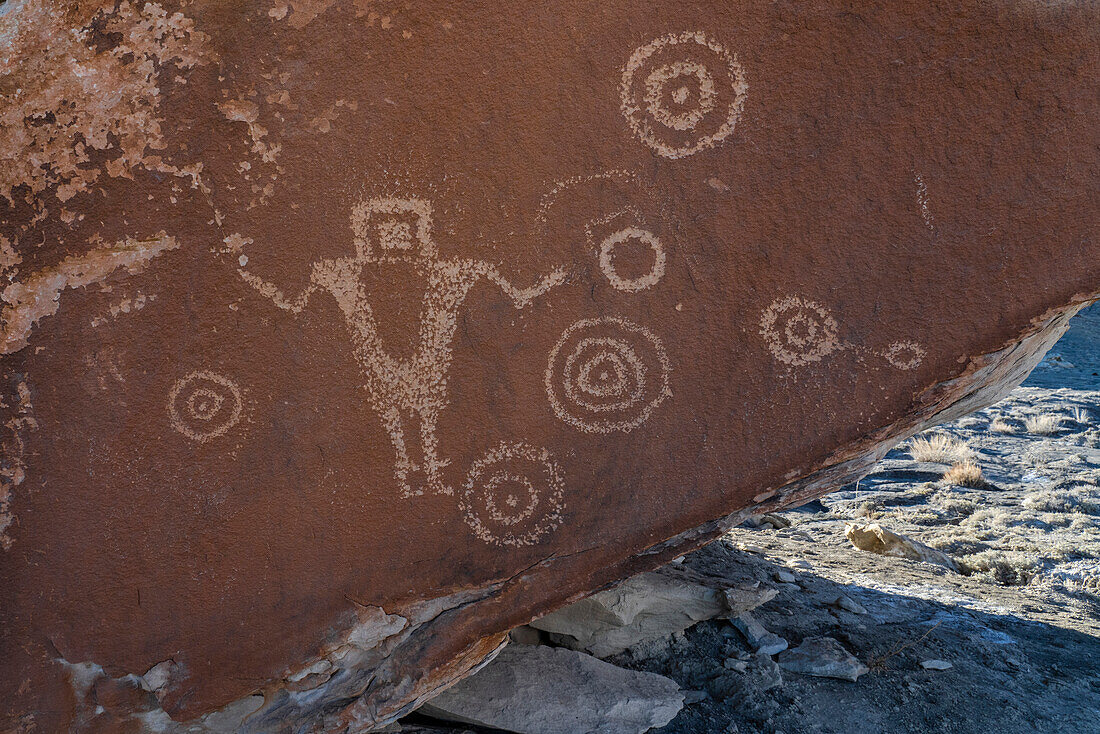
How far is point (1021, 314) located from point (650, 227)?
2.31 feet

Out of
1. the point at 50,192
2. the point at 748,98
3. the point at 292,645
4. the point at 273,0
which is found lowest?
the point at 292,645

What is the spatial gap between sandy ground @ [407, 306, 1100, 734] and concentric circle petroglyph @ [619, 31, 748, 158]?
145 centimetres

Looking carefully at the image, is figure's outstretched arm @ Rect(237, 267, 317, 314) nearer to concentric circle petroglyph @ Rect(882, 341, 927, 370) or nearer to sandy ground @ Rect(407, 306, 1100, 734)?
concentric circle petroglyph @ Rect(882, 341, 927, 370)

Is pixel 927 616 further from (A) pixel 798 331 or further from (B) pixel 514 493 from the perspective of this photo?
(B) pixel 514 493

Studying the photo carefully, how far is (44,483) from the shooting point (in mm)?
1521

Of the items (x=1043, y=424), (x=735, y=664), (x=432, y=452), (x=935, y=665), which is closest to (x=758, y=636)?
(x=735, y=664)

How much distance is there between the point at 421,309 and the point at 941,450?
4.11m

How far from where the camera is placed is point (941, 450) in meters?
4.66

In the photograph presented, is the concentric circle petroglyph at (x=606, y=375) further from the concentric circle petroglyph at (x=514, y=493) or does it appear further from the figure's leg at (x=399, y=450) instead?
the figure's leg at (x=399, y=450)

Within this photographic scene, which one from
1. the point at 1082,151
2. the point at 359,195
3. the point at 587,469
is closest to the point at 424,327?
the point at 359,195

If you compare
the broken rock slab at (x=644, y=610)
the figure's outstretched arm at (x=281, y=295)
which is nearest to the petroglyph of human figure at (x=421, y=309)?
the figure's outstretched arm at (x=281, y=295)

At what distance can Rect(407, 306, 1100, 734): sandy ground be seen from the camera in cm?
206

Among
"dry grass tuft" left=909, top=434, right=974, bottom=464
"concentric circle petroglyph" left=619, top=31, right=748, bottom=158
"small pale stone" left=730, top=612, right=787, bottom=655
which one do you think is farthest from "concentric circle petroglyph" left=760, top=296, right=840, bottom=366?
"dry grass tuft" left=909, top=434, right=974, bottom=464

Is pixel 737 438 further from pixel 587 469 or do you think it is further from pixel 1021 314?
pixel 1021 314
